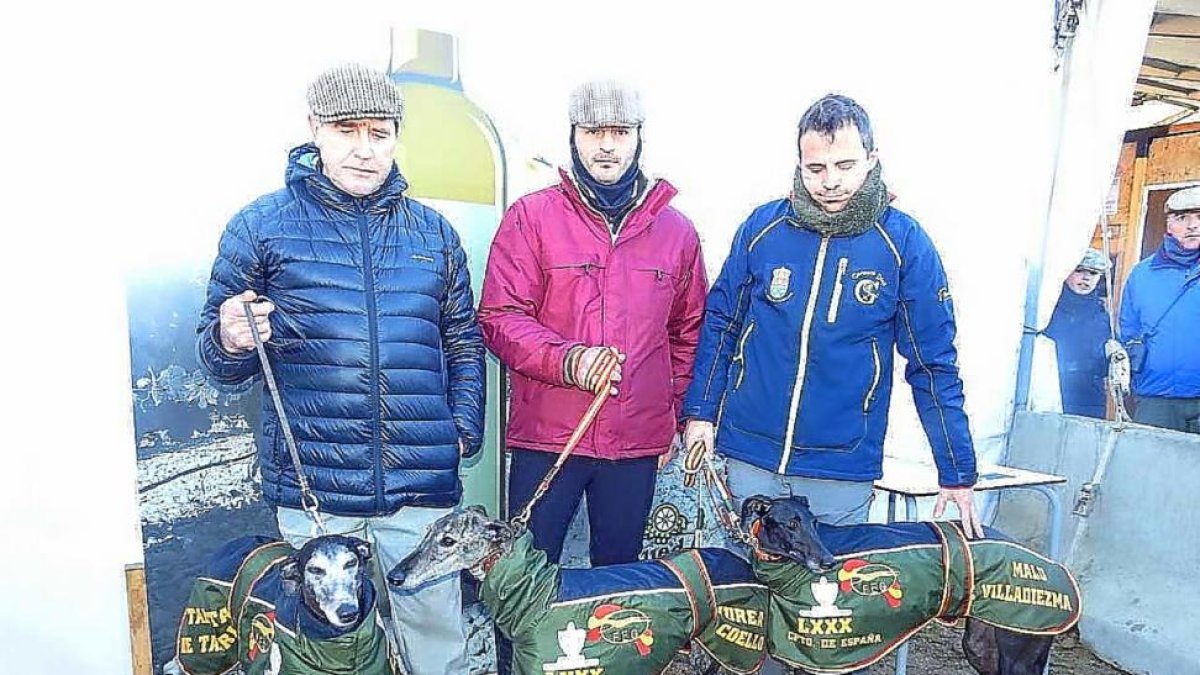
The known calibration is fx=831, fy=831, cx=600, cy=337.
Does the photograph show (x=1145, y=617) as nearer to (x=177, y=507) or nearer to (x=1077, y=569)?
(x=1077, y=569)

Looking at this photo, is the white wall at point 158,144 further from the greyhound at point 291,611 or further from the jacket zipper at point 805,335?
the jacket zipper at point 805,335

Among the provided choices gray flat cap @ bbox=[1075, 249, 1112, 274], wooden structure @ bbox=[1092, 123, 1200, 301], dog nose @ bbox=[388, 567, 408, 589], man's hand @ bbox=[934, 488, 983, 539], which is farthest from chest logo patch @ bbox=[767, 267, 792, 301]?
wooden structure @ bbox=[1092, 123, 1200, 301]

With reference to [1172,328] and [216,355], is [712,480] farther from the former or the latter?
[1172,328]

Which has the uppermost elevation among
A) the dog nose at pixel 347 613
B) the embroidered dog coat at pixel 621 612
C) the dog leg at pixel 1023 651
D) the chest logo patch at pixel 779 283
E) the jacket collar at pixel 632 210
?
→ the jacket collar at pixel 632 210

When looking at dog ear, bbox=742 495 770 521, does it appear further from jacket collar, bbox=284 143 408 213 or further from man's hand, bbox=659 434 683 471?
jacket collar, bbox=284 143 408 213

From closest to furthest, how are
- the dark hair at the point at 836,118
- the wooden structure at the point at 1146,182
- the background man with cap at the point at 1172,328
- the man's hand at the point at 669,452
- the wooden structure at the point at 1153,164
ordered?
1. the dark hair at the point at 836,118
2. the man's hand at the point at 669,452
3. the background man with cap at the point at 1172,328
4. the wooden structure at the point at 1153,164
5. the wooden structure at the point at 1146,182

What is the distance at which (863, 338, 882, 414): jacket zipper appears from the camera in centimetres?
243

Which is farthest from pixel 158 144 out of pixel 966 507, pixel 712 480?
pixel 966 507

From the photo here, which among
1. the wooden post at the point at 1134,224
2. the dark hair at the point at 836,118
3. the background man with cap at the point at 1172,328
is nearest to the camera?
the dark hair at the point at 836,118

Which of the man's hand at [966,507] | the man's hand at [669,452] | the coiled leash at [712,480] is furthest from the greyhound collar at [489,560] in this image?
the man's hand at [966,507]

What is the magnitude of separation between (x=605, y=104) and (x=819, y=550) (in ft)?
4.59

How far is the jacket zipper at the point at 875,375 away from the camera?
2.43m

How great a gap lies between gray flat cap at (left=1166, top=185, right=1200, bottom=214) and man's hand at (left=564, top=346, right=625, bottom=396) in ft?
12.0

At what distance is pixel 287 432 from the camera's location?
80.2 inches
